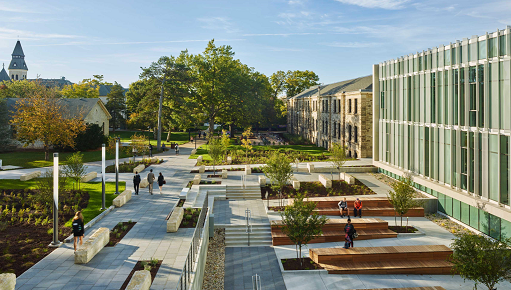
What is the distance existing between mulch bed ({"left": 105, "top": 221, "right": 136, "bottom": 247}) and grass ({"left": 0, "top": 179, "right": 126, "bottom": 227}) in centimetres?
222

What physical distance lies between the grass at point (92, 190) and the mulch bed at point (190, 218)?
4.57m

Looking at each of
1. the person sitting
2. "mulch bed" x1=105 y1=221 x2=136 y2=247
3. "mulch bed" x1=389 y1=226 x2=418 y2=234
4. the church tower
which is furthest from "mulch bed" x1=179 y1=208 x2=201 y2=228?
the church tower

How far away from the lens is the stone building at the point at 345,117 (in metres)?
38.8

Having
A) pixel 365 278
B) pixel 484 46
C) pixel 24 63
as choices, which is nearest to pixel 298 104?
pixel 484 46

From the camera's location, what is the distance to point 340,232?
18.9 meters

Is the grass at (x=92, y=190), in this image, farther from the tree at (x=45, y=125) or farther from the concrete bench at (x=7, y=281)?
the tree at (x=45, y=125)

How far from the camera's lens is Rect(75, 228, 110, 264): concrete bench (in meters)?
11.8

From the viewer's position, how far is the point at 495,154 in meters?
17.6

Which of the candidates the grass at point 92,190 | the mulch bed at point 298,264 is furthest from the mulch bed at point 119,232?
the mulch bed at point 298,264

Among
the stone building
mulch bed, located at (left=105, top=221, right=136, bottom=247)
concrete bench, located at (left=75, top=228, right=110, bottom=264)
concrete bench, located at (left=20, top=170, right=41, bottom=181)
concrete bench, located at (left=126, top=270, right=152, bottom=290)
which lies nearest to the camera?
concrete bench, located at (left=126, top=270, right=152, bottom=290)

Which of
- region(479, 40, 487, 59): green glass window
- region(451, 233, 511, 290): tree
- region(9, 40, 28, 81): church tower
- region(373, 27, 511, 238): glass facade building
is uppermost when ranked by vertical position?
region(9, 40, 28, 81): church tower

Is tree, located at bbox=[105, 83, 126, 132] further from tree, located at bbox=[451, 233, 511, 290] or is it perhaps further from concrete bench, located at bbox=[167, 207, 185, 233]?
tree, located at bbox=[451, 233, 511, 290]

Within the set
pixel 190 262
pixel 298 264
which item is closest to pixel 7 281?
pixel 190 262

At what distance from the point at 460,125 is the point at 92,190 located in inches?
898
